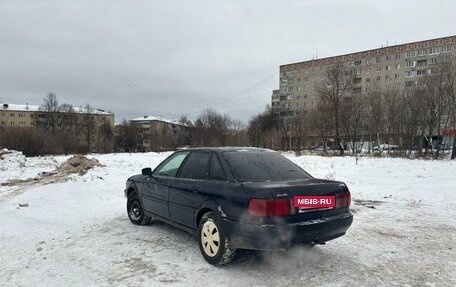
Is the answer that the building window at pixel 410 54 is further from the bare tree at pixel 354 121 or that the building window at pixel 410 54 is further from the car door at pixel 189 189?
the car door at pixel 189 189

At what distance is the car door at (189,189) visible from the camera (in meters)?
4.96

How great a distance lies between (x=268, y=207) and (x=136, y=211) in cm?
362

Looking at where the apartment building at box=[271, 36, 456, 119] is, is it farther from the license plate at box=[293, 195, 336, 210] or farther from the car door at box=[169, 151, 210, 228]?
the license plate at box=[293, 195, 336, 210]

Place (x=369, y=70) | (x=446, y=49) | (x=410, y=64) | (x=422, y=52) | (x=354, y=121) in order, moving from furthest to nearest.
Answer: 1. (x=369, y=70)
2. (x=410, y=64)
3. (x=422, y=52)
4. (x=446, y=49)
5. (x=354, y=121)

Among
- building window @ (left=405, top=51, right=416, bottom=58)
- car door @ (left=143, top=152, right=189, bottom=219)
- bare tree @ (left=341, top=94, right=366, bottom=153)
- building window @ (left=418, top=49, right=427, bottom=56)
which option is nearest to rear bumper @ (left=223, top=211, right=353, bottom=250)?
car door @ (left=143, top=152, right=189, bottom=219)

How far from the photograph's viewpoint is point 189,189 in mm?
5105

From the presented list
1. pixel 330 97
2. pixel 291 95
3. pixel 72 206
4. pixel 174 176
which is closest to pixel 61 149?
pixel 330 97

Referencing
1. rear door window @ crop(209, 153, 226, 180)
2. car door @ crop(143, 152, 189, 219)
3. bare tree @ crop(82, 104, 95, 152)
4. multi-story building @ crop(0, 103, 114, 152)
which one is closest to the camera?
rear door window @ crop(209, 153, 226, 180)

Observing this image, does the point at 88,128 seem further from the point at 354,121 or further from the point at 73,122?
the point at 354,121

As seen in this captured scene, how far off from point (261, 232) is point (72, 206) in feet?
20.6

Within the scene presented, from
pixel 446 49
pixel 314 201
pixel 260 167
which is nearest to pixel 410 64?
pixel 446 49

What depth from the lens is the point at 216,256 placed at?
449 cm

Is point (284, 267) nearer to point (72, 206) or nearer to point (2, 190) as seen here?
point (72, 206)

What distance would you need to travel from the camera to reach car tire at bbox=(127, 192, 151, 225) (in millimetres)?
6634
